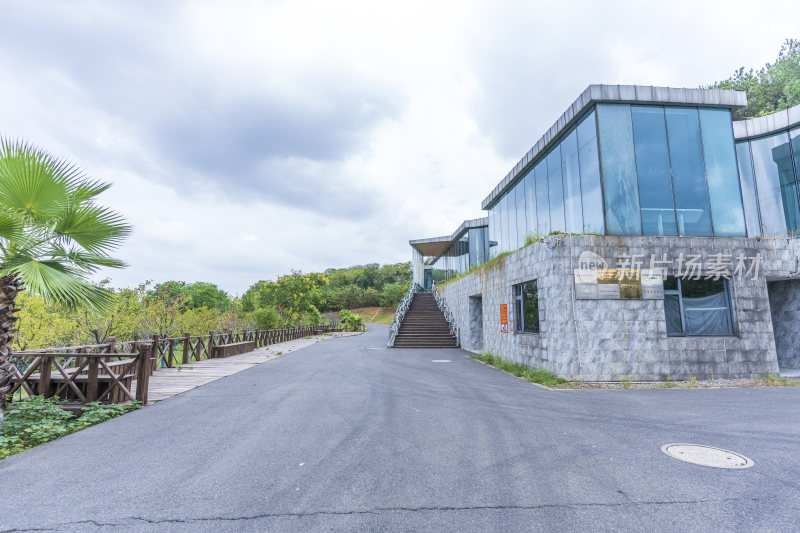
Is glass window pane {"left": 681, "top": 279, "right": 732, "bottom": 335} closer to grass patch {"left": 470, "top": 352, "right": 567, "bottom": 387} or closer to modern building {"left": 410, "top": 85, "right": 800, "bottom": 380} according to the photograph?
modern building {"left": 410, "top": 85, "right": 800, "bottom": 380}

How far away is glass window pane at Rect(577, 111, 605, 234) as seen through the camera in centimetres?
983

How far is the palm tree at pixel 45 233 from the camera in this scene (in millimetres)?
5004

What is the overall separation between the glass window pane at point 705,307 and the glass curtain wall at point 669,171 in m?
1.42

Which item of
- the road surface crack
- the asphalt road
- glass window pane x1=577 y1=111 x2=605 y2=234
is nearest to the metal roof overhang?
glass window pane x1=577 y1=111 x2=605 y2=234

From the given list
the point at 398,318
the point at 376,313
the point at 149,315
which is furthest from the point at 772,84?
the point at 376,313

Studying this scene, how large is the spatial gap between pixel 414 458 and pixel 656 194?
965cm

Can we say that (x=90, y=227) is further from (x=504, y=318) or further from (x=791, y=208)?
(x=791, y=208)

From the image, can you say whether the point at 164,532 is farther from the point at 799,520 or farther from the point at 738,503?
the point at 799,520

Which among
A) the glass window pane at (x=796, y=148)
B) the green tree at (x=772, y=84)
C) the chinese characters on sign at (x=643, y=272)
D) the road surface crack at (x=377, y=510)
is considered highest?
the green tree at (x=772, y=84)

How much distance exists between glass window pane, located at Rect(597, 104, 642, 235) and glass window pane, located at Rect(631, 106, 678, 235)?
20 centimetres

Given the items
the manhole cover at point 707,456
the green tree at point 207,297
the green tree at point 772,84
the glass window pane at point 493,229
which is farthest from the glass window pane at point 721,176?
the green tree at point 207,297

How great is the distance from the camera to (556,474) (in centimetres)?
388

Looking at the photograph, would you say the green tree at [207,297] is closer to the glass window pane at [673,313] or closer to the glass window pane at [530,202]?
the glass window pane at [530,202]

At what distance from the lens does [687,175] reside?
993 centimetres
